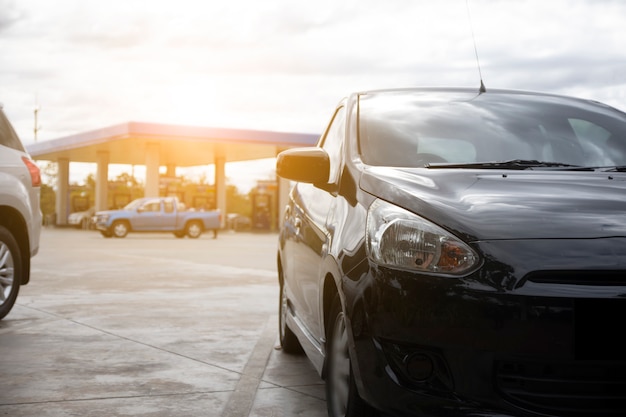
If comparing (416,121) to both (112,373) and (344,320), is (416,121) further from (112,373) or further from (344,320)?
(112,373)

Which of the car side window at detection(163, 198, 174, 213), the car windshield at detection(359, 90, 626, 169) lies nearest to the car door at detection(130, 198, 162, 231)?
the car side window at detection(163, 198, 174, 213)

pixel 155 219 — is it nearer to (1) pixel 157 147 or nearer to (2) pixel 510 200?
(1) pixel 157 147

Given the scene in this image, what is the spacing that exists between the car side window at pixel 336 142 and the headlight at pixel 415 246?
0.91 meters

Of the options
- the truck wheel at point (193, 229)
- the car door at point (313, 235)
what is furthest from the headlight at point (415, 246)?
the truck wheel at point (193, 229)

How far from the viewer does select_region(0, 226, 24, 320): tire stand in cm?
668

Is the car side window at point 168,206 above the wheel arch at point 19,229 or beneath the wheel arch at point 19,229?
beneath

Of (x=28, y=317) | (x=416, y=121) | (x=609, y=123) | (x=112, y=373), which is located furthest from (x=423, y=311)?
(x=28, y=317)

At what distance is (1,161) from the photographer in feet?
21.4

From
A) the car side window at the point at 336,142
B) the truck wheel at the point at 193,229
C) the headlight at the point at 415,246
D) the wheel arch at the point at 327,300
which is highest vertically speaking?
the car side window at the point at 336,142

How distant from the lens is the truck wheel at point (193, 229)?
31484 mm

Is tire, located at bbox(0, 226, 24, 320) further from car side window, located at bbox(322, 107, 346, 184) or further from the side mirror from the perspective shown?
the side mirror

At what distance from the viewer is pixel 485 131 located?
13.5ft

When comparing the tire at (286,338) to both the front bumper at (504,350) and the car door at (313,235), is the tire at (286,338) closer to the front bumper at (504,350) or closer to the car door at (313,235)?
the car door at (313,235)

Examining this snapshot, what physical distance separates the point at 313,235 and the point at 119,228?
27.1m
